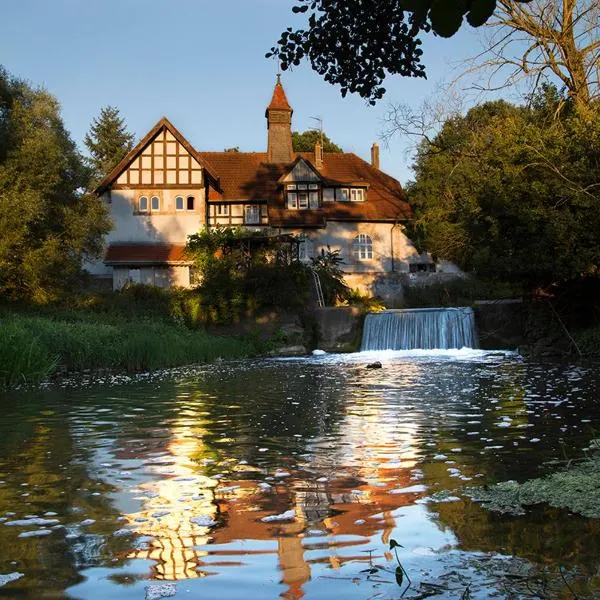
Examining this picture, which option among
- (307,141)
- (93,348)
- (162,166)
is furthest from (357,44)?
(307,141)

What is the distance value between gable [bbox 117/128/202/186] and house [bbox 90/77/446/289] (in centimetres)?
6

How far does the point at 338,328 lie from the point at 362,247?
16138mm

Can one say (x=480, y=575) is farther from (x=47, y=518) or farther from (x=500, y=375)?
(x=500, y=375)

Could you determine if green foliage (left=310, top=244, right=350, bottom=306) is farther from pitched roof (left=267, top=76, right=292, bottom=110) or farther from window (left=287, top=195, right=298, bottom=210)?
pitched roof (left=267, top=76, right=292, bottom=110)

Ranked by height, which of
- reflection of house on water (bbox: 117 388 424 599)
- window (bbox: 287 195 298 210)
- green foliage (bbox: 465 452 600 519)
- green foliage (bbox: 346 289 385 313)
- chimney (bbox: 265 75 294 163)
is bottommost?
reflection of house on water (bbox: 117 388 424 599)

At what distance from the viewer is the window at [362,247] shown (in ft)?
160

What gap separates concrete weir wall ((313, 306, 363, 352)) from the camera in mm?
33094

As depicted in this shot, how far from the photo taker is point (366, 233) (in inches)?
1918

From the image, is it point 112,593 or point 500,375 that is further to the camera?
point 500,375

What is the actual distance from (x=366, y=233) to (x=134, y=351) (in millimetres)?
28239

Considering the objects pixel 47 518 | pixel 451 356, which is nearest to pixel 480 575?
pixel 47 518

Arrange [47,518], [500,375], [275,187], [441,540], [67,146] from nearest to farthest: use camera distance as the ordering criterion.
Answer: [441,540]
[47,518]
[500,375]
[67,146]
[275,187]

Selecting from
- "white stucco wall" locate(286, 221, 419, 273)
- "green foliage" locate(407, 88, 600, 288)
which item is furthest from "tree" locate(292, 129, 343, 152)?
"green foliage" locate(407, 88, 600, 288)

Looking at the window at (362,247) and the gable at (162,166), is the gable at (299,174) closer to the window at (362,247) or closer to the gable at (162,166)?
the window at (362,247)
